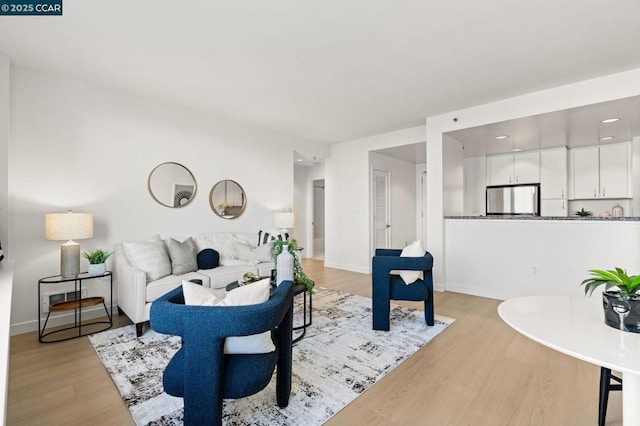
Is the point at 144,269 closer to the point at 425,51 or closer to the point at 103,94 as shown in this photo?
the point at 103,94

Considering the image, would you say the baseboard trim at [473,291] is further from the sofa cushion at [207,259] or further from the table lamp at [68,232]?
the table lamp at [68,232]

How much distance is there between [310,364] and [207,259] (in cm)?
201

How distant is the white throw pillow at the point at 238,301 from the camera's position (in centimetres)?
143

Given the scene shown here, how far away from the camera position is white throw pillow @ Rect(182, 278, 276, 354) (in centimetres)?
143

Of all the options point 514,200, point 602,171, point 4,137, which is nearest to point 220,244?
point 4,137

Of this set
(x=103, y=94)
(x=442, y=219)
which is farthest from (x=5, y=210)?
(x=442, y=219)

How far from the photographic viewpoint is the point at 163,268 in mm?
3207

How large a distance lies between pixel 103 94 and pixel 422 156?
564cm

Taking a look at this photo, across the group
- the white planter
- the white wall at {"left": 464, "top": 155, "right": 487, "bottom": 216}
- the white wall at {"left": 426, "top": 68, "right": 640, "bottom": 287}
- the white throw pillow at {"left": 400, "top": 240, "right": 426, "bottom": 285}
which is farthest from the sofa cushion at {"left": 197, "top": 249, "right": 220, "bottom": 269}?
the white wall at {"left": 464, "top": 155, "right": 487, "bottom": 216}

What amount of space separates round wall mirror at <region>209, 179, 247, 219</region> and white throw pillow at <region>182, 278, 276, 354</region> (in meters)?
3.20

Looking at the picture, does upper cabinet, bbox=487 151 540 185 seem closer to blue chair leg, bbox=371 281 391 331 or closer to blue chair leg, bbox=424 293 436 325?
blue chair leg, bbox=424 293 436 325

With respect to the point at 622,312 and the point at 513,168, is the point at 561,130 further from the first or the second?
the point at 622,312

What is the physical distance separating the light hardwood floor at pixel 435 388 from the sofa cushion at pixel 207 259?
1299 millimetres

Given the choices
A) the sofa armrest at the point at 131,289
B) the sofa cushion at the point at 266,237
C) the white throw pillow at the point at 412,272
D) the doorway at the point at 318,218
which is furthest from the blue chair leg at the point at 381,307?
the doorway at the point at 318,218
